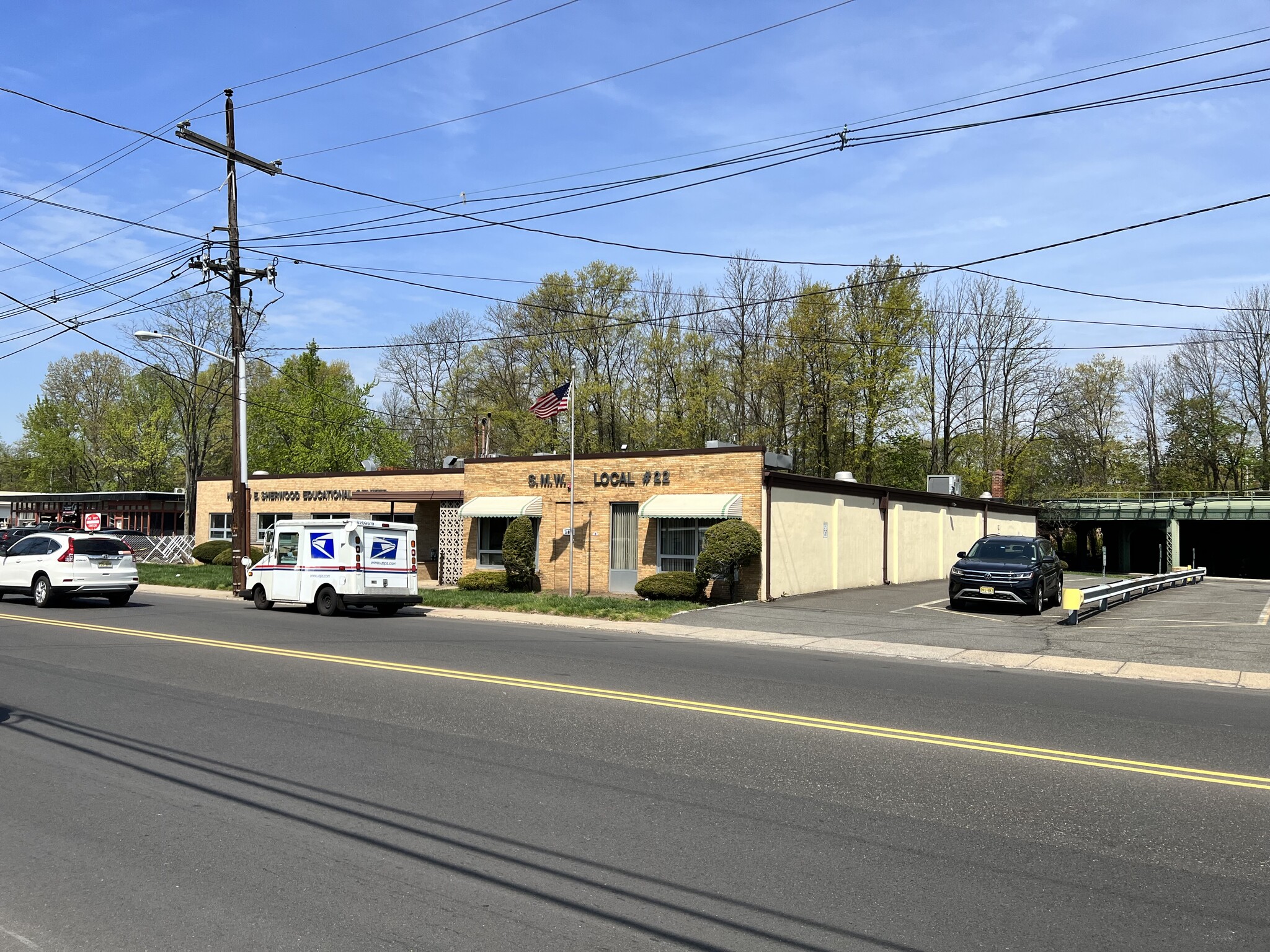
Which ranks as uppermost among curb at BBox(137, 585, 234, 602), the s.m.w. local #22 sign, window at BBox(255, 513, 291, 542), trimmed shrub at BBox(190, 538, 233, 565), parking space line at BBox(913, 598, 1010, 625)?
the s.m.w. local #22 sign

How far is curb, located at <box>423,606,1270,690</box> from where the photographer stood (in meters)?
13.5

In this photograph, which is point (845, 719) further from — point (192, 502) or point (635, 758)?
point (192, 502)

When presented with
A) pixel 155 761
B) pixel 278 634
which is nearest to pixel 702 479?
pixel 278 634

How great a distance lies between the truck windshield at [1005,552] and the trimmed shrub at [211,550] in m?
30.6

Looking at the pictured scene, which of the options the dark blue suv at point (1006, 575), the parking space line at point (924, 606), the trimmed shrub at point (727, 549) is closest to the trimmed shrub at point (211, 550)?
the trimmed shrub at point (727, 549)

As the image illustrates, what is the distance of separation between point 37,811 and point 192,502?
54680mm

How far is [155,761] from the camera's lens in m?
7.66

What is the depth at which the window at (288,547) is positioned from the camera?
2188 cm

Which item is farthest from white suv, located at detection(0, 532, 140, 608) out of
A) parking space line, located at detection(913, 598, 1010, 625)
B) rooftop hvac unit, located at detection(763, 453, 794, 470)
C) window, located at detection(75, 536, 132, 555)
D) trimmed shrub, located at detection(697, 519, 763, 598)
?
parking space line, located at detection(913, 598, 1010, 625)

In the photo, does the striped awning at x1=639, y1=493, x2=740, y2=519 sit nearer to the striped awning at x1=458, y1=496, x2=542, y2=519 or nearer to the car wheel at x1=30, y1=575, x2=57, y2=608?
the striped awning at x1=458, y1=496, x2=542, y2=519

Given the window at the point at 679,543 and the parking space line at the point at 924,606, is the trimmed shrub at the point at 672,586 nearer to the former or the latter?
the window at the point at 679,543

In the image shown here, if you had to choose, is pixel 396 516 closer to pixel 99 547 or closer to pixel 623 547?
pixel 623 547

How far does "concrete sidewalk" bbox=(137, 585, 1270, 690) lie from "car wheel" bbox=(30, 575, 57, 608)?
315 inches

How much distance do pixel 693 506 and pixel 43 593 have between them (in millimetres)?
15365
